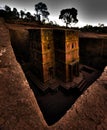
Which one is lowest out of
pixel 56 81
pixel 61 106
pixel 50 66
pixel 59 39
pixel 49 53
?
pixel 61 106

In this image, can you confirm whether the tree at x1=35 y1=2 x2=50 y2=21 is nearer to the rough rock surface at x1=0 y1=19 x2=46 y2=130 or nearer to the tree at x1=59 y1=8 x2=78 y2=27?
the tree at x1=59 y1=8 x2=78 y2=27

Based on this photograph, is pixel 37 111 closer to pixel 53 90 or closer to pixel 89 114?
pixel 89 114

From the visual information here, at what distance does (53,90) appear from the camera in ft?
30.2

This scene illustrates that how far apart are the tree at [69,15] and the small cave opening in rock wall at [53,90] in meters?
13.4

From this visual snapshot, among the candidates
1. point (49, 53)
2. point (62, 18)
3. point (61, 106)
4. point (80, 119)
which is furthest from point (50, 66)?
point (62, 18)

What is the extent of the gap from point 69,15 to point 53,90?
2071cm

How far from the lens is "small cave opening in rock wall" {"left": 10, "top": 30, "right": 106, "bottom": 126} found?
24.6 ft

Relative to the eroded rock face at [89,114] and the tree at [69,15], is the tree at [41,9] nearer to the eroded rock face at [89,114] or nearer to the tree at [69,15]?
the tree at [69,15]

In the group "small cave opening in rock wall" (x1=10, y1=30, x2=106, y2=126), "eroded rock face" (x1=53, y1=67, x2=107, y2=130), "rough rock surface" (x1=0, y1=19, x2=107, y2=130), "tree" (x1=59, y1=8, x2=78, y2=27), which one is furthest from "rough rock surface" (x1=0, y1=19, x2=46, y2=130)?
"tree" (x1=59, y1=8, x2=78, y2=27)

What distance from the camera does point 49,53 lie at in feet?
33.2

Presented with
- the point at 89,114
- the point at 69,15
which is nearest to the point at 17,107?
the point at 89,114

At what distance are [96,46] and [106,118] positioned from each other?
1242 cm

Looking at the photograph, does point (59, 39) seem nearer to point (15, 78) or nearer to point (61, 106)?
point (61, 106)

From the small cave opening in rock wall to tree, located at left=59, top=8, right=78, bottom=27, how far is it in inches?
526
